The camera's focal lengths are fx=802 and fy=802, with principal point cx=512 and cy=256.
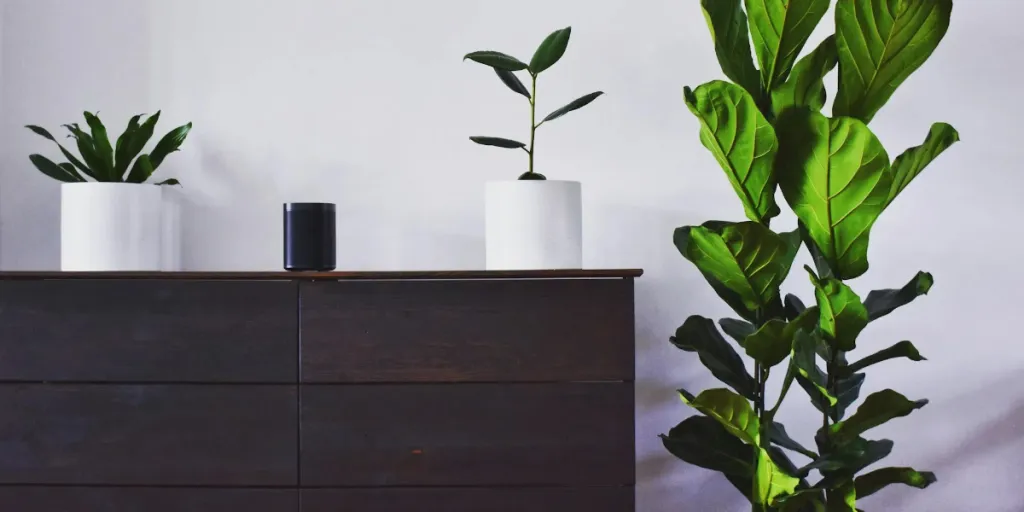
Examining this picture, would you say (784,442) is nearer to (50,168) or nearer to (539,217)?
(539,217)

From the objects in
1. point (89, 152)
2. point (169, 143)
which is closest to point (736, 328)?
point (169, 143)

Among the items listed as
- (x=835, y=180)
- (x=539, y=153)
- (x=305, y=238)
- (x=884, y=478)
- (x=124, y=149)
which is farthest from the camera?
(x=539, y=153)

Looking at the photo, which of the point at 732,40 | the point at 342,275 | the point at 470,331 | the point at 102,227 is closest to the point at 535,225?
the point at 470,331

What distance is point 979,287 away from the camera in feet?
5.69

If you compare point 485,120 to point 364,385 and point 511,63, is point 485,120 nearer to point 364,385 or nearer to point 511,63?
point 511,63

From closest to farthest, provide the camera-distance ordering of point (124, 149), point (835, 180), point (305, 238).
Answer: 1. point (835, 180)
2. point (305, 238)
3. point (124, 149)

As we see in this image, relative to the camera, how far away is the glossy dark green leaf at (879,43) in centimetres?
118

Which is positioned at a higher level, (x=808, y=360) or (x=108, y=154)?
(x=108, y=154)

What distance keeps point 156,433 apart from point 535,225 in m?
0.74

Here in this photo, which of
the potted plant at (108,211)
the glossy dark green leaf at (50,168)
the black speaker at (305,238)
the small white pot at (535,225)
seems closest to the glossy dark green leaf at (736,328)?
the small white pot at (535,225)

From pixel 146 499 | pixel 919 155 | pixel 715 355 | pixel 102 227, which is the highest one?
pixel 919 155

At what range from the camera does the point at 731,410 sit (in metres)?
1.25

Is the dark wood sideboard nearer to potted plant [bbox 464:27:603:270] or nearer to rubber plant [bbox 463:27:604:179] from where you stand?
potted plant [bbox 464:27:603:270]

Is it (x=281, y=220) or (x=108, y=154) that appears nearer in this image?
(x=108, y=154)
